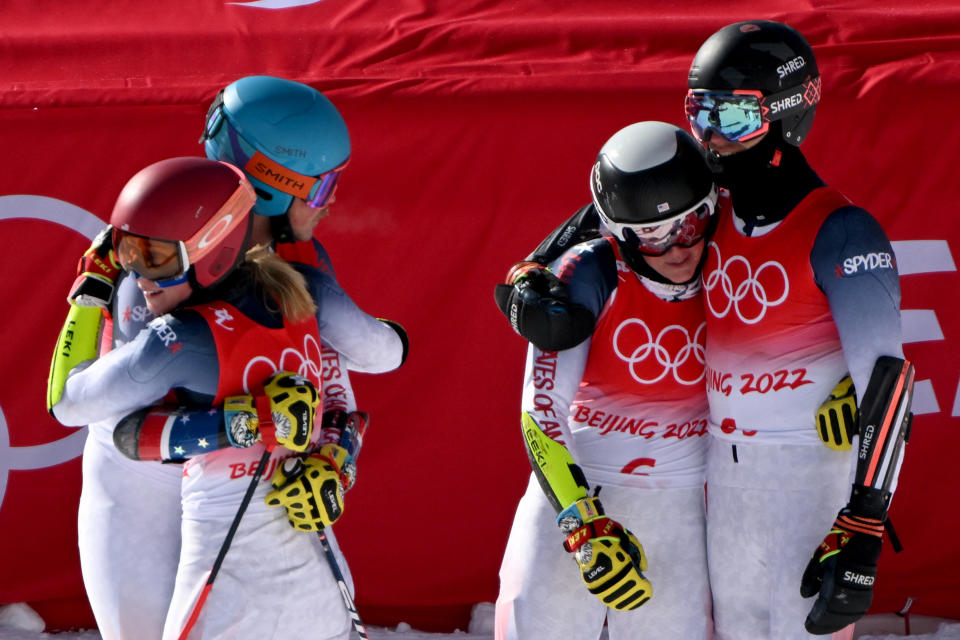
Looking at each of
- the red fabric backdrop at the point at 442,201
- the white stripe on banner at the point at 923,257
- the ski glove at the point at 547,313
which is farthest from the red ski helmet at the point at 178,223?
the white stripe on banner at the point at 923,257

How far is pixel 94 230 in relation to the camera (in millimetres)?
4461

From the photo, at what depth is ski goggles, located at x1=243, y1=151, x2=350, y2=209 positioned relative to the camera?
3.12 meters

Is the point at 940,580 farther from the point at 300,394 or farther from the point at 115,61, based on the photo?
the point at 115,61

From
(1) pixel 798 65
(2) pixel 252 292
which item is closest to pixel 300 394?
(2) pixel 252 292

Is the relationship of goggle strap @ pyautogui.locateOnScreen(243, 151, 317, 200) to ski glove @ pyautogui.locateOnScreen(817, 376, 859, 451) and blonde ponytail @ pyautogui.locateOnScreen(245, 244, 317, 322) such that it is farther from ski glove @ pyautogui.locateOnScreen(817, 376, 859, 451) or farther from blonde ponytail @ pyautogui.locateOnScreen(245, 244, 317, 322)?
ski glove @ pyautogui.locateOnScreen(817, 376, 859, 451)

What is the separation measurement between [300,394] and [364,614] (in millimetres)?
2356

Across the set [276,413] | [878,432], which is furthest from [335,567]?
[878,432]

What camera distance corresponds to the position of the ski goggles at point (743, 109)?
298cm

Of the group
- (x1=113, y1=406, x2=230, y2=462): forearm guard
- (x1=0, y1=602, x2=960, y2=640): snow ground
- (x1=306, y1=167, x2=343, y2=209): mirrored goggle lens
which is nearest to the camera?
(x1=113, y1=406, x2=230, y2=462): forearm guard

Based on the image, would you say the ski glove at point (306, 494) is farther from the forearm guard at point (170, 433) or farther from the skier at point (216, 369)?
the forearm guard at point (170, 433)

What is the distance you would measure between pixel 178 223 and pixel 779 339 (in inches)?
55.1

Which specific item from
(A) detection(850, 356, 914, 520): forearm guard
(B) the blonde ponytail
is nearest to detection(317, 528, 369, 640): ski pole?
(B) the blonde ponytail

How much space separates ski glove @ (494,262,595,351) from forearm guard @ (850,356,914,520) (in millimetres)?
658

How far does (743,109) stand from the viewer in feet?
9.80
